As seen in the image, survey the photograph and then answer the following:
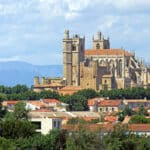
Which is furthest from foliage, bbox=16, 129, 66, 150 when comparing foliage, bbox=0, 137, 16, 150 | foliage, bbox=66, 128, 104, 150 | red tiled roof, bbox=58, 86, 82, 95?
red tiled roof, bbox=58, 86, 82, 95

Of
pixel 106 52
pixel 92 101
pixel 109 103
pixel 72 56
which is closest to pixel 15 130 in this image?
pixel 109 103

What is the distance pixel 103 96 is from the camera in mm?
142250

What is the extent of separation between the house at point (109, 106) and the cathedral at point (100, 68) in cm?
2064

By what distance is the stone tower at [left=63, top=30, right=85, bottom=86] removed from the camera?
15700 centimetres

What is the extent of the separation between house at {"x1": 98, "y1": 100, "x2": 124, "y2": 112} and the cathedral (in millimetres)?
20642

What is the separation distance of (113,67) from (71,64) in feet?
20.2

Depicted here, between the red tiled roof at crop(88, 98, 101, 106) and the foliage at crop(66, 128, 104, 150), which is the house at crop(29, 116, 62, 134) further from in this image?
the red tiled roof at crop(88, 98, 101, 106)

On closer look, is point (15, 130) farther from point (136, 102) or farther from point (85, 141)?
point (136, 102)

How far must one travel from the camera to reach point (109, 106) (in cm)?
12769

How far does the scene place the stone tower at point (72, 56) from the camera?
157m

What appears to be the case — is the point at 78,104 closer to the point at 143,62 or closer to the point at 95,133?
the point at 143,62

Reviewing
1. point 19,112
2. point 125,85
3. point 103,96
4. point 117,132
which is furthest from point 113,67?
point 117,132

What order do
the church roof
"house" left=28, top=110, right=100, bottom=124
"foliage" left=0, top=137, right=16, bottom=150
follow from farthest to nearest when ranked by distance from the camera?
1. the church roof
2. "house" left=28, top=110, right=100, bottom=124
3. "foliage" left=0, top=137, right=16, bottom=150

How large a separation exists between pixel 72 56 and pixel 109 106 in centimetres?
3420
